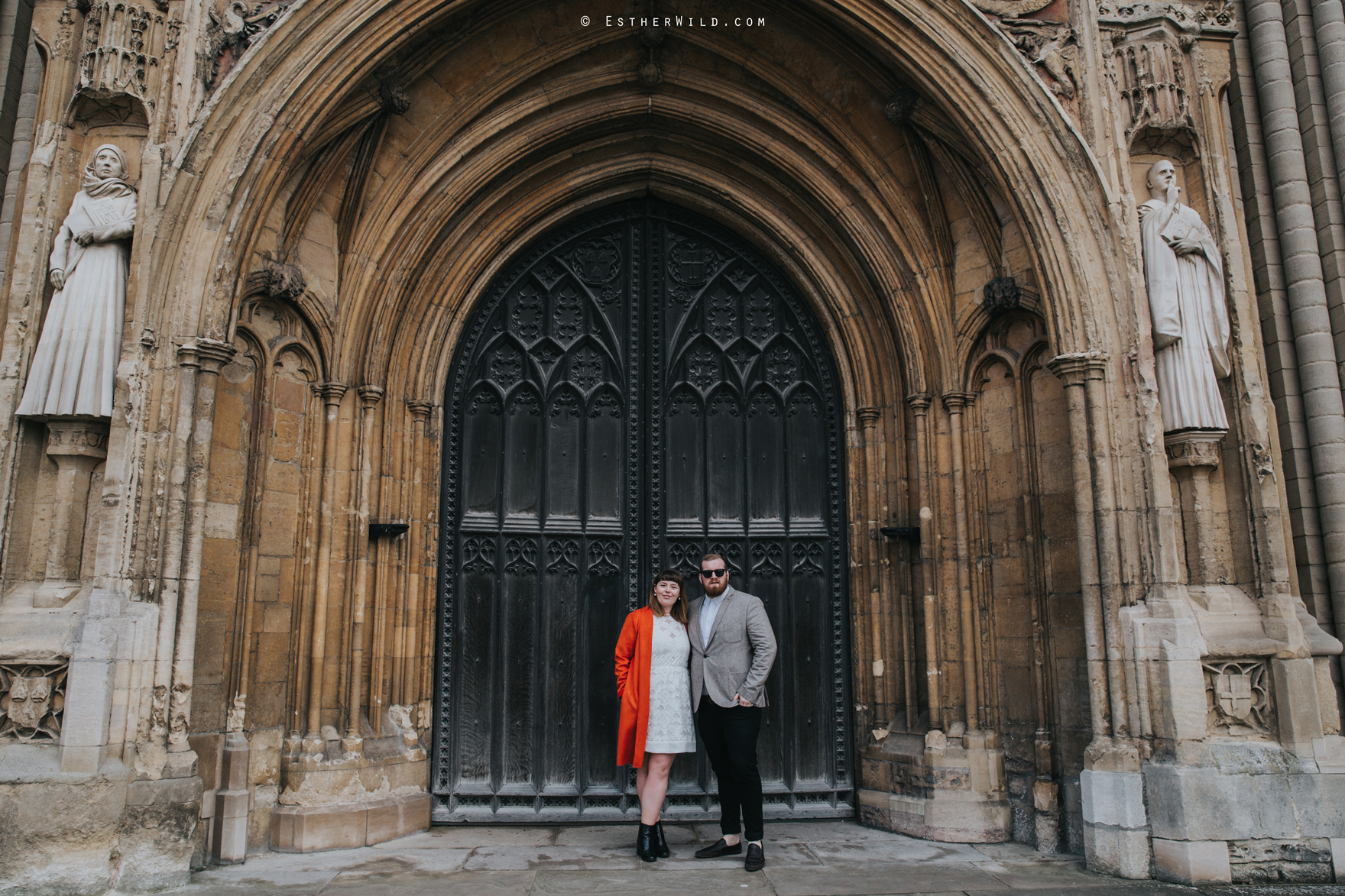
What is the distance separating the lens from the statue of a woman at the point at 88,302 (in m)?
5.29

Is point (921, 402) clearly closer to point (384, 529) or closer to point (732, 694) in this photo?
point (732, 694)

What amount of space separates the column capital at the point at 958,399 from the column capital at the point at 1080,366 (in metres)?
Answer: 0.95

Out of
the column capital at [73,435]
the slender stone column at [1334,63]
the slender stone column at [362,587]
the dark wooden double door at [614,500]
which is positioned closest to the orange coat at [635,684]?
the dark wooden double door at [614,500]

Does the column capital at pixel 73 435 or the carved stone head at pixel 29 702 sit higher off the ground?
the column capital at pixel 73 435

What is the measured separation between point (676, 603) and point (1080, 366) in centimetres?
293

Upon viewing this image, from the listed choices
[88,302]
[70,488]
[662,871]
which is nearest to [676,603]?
[662,871]

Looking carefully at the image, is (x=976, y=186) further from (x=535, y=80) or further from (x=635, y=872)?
(x=635, y=872)

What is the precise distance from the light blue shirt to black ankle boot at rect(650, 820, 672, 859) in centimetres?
113

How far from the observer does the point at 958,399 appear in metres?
6.79

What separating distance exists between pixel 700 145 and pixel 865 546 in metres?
3.52

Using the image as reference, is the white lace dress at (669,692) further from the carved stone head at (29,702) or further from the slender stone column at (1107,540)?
the carved stone head at (29,702)

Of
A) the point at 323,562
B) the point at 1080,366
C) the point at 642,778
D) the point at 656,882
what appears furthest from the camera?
the point at 323,562

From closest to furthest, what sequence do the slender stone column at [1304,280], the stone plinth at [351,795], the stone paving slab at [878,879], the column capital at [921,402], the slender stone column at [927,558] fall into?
the stone paving slab at [878,879] → the stone plinth at [351,795] → the slender stone column at [1304,280] → the slender stone column at [927,558] → the column capital at [921,402]

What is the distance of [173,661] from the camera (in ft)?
17.1
